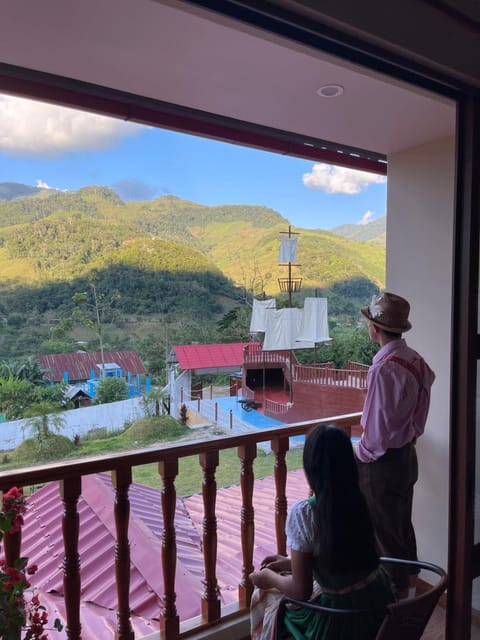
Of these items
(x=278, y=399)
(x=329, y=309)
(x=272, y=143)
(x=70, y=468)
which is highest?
(x=272, y=143)

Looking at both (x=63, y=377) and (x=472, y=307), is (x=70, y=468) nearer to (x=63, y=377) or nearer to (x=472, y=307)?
(x=472, y=307)

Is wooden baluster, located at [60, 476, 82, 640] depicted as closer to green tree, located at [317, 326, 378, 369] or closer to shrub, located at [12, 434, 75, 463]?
shrub, located at [12, 434, 75, 463]

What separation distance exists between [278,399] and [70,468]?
5.41 meters

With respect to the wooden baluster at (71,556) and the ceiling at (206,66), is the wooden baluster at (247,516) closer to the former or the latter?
the wooden baluster at (71,556)

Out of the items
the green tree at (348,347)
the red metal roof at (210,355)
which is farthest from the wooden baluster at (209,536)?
the green tree at (348,347)

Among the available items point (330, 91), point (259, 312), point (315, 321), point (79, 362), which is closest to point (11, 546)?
point (330, 91)

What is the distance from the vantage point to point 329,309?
258 inches

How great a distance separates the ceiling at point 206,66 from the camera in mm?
1147

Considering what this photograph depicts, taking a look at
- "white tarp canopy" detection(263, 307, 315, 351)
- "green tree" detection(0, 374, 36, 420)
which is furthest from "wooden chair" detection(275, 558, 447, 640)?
"white tarp canopy" detection(263, 307, 315, 351)

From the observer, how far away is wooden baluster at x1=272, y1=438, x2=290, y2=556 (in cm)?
176

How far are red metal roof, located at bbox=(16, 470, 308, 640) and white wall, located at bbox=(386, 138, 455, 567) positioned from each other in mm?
788

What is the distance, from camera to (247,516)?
169cm

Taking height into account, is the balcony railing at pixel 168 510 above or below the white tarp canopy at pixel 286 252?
below

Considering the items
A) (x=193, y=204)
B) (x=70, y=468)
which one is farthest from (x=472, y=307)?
(x=193, y=204)
